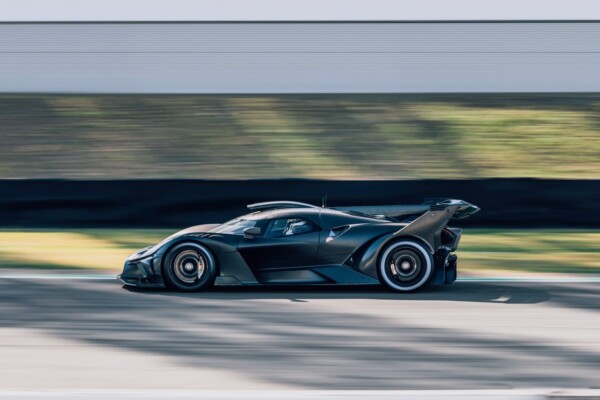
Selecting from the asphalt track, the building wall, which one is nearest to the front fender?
the asphalt track

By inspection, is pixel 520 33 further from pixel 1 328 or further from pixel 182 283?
pixel 1 328

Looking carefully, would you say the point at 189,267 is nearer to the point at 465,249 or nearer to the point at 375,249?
the point at 375,249

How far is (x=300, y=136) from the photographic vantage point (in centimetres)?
2369

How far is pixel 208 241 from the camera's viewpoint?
8.91 m

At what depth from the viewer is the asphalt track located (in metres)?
5.85

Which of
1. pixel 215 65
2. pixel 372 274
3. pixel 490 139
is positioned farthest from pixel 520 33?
pixel 372 274

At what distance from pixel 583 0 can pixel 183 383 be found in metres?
25.0

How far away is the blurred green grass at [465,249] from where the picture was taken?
38.1ft

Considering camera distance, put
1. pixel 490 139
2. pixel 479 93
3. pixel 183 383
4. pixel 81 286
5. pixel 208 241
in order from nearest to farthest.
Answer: pixel 183 383
pixel 208 241
pixel 81 286
pixel 490 139
pixel 479 93

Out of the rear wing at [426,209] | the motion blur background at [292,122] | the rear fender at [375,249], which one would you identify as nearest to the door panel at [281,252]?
the rear fender at [375,249]

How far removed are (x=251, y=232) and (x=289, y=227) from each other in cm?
39

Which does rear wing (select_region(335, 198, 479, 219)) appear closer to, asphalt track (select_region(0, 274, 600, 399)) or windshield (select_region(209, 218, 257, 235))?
asphalt track (select_region(0, 274, 600, 399))

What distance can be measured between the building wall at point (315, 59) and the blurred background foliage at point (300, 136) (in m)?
0.52

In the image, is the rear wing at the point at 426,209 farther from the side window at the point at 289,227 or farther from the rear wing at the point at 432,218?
the side window at the point at 289,227
